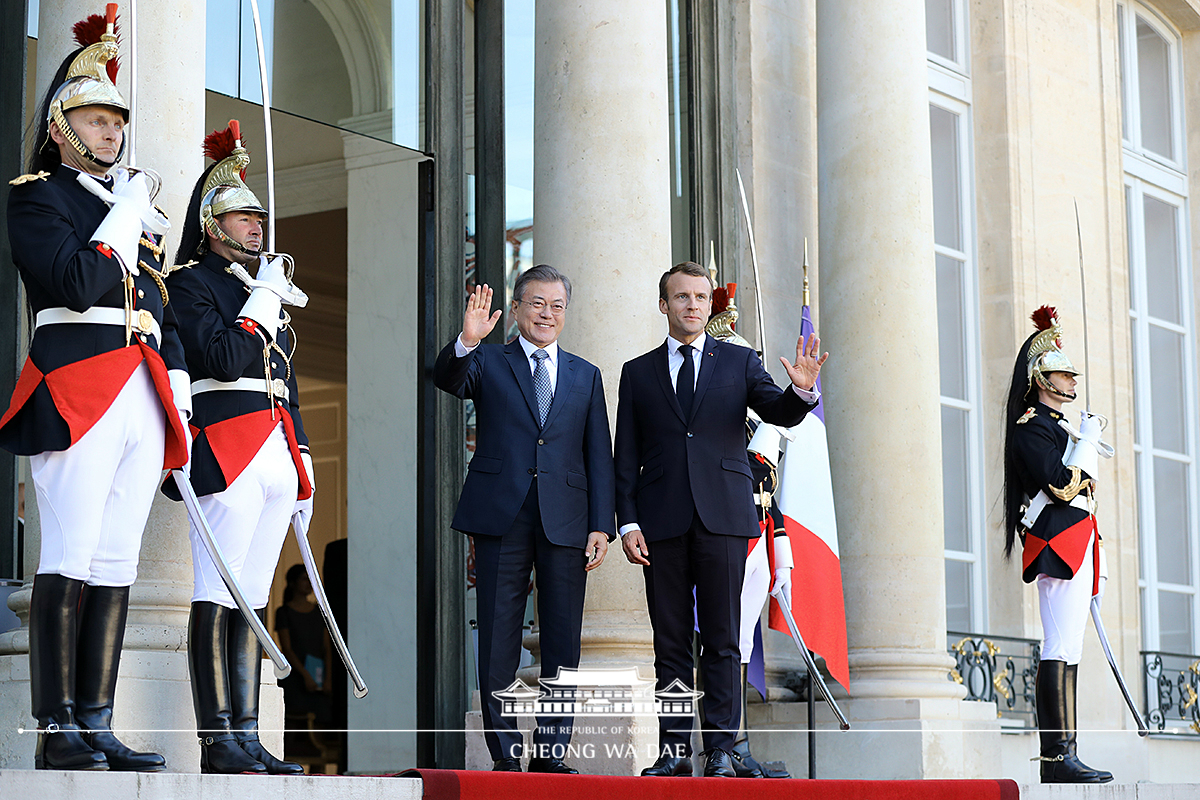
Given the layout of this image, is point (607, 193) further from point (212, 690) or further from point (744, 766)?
point (212, 690)

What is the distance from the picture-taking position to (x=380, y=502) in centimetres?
846

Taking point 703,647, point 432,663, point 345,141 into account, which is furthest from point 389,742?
point 703,647

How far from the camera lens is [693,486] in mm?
5320

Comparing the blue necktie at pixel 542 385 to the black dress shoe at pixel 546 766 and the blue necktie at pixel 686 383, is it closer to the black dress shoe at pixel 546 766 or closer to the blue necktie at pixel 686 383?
the blue necktie at pixel 686 383

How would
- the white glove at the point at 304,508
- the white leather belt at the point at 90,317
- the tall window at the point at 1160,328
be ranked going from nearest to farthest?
the white leather belt at the point at 90,317 → the white glove at the point at 304,508 → the tall window at the point at 1160,328

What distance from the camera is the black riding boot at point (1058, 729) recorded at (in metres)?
6.86

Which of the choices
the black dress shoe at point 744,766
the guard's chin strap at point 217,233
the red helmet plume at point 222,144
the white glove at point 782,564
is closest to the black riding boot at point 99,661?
the guard's chin strap at point 217,233

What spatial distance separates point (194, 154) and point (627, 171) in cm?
232

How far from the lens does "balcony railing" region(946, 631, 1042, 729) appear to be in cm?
973

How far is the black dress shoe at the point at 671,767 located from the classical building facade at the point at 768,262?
31.4 inches

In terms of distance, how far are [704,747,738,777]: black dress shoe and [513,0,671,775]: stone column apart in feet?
4.57

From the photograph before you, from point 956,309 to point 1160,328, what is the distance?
2744 mm

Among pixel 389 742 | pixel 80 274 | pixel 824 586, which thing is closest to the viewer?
pixel 80 274

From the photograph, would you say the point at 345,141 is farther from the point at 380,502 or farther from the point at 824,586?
the point at 824,586
